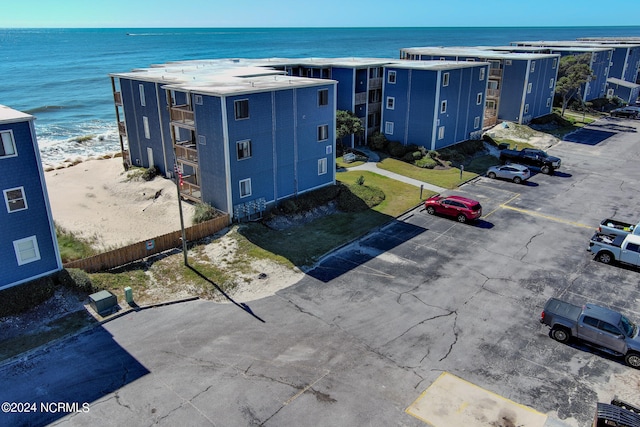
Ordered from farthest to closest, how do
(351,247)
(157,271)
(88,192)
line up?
(88,192) → (351,247) → (157,271)

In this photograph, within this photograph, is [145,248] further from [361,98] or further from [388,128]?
[388,128]

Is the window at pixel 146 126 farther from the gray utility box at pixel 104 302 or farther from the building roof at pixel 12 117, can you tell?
the gray utility box at pixel 104 302

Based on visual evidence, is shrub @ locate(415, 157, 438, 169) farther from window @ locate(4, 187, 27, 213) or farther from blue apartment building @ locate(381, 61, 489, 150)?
window @ locate(4, 187, 27, 213)

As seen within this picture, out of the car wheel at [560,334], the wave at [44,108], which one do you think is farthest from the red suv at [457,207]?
the wave at [44,108]

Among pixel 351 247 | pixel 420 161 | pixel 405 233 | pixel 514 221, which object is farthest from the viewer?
pixel 420 161

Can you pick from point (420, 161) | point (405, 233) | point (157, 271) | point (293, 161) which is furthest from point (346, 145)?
point (157, 271)

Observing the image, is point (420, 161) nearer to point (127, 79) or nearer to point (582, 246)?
point (582, 246)
